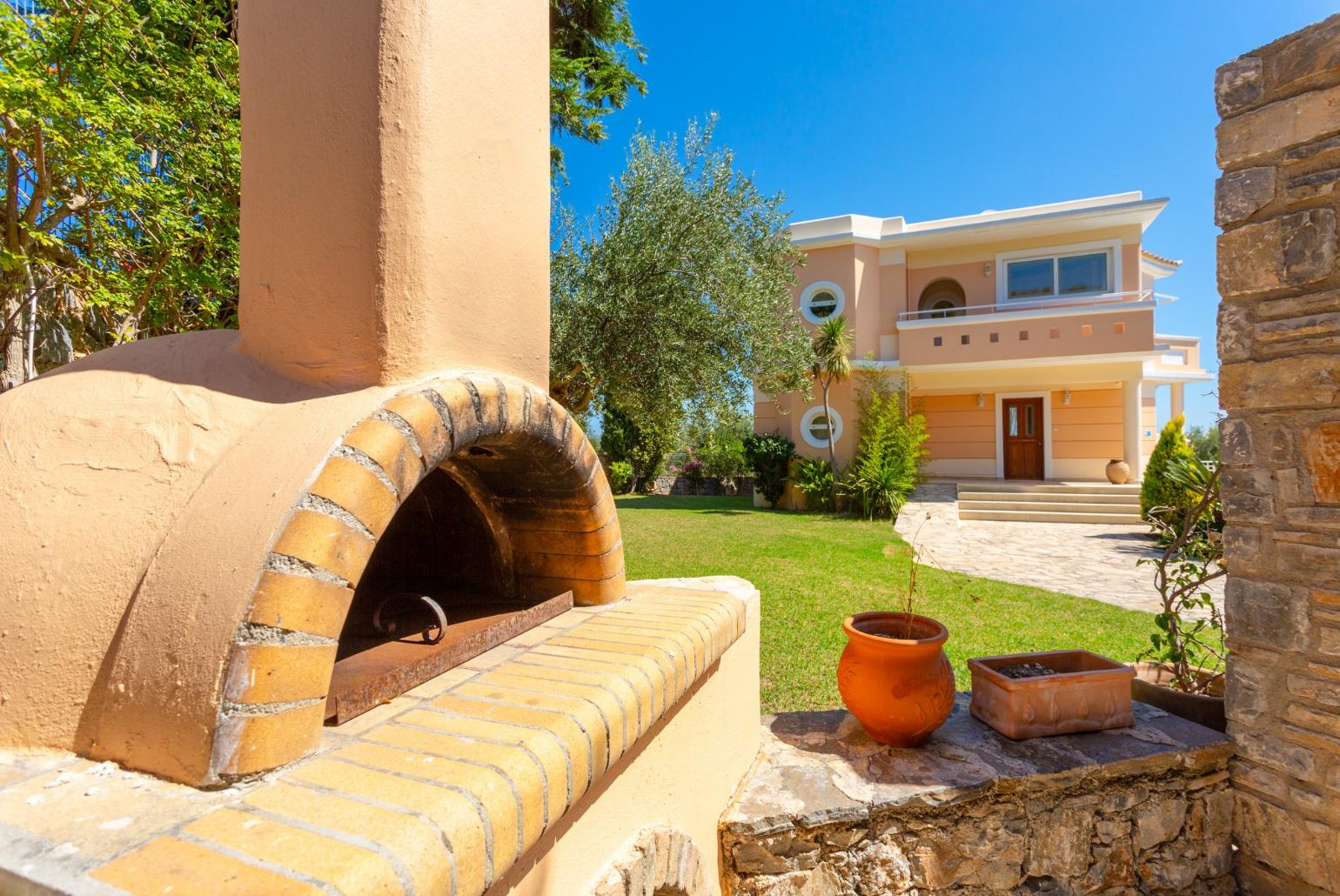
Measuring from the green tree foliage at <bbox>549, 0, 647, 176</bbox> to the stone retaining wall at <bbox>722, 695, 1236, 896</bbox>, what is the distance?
7.99m

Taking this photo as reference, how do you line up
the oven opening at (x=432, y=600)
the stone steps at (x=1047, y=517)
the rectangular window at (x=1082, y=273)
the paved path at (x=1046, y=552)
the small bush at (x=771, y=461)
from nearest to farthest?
1. the oven opening at (x=432, y=600)
2. the paved path at (x=1046, y=552)
3. the stone steps at (x=1047, y=517)
4. the rectangular window at (x=1082, y=273)
5. the small bush at (x=771, y=461)

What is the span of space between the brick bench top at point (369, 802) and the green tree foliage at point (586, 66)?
802cm

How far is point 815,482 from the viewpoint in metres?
14.4

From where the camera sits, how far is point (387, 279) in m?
1.46

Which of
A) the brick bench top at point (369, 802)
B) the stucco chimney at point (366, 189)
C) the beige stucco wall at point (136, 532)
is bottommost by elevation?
the brick bench top at point (369, 802)

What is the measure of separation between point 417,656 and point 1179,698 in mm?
3523

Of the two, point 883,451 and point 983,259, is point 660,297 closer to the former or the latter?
point 883,451

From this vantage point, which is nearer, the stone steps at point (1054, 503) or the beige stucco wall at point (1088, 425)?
the stone steps at point (1054, 503)

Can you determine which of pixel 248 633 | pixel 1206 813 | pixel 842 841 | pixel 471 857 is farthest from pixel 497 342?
pixel 1206 813

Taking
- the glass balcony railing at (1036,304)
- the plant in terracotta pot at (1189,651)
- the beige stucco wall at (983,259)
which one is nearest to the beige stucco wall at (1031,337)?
the glass balcony railing at (1036,304)

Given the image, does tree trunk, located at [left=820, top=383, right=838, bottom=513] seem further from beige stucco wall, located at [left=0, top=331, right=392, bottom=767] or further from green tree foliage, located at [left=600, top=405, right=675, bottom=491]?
beige stucco wall, located at [left=0, top=331, right=392, bottom=767]

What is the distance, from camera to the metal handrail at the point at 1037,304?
45.0 ft

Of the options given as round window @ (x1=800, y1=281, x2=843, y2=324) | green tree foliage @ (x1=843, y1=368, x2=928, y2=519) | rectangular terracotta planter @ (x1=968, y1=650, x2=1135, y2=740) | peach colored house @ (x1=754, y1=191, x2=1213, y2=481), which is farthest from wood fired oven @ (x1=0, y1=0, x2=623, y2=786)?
round window @ (x1=800, y1=281, x2=843, y2=324)

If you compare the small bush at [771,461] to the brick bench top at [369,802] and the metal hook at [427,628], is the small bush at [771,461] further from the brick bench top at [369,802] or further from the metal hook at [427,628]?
the brick bench top at [369,802]
